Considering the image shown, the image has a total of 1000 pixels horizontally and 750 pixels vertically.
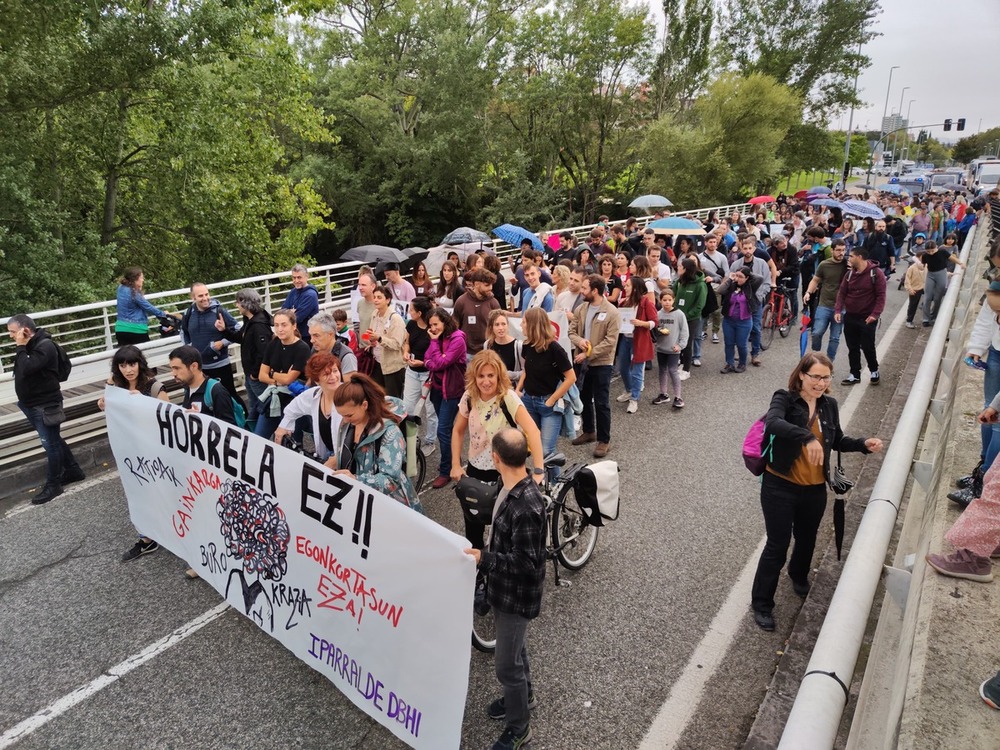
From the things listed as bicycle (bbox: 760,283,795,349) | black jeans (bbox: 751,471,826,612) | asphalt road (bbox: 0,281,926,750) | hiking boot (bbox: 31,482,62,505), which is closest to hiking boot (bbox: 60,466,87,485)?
hiking boot (bbox: 31,482,62,505)

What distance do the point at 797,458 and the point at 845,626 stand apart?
107 centimetres

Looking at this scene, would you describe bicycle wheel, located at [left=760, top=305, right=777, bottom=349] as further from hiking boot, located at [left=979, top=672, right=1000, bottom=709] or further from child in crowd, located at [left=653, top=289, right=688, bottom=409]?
hiking boot, located at [left=979, top=672, right=1000, bottom=709]

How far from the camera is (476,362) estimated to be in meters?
4.32

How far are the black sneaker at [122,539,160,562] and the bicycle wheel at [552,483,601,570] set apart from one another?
317 centimetres

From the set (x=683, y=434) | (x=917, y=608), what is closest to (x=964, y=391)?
(x=683, y=434)

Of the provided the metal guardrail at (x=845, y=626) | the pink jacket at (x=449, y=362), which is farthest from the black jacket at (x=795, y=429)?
the pink jacket at (x=449, y=362)

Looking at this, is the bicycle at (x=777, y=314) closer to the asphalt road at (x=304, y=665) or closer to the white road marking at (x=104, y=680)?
the asphalt road at (x=304, y=665)

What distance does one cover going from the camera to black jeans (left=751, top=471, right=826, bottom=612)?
13.1 ft

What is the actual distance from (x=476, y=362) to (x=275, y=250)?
60.4 feet

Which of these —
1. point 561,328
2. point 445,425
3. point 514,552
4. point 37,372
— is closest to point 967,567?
point 514,552

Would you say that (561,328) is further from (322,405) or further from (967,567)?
(967,567)

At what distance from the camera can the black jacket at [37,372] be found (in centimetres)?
590

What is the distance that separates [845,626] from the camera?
3045mm

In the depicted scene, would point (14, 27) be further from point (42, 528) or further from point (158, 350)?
point (42, 528)
